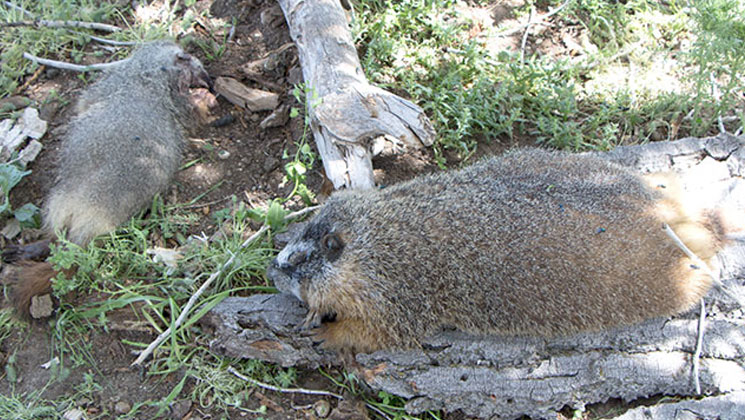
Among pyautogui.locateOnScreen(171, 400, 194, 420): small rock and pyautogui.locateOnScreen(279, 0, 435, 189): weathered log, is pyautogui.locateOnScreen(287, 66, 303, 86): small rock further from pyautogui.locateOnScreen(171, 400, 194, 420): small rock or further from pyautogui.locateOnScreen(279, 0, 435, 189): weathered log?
pyautogui.locateOnScreen(171, 400, 194, 420): small rock

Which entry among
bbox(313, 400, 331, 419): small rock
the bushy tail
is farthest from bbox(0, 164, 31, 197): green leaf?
bbox(313, 400, 331, 419): small rock

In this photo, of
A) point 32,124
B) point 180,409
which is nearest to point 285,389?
point 180,409

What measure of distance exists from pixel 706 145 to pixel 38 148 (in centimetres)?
520

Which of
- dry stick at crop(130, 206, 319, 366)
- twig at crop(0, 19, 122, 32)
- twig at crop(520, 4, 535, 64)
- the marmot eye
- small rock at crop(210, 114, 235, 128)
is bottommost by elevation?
dry stick at crop(130, 206, 319, 366)

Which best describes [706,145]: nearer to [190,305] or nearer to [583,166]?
[583,166]

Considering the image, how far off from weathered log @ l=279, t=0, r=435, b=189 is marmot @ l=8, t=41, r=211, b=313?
1.27 metres

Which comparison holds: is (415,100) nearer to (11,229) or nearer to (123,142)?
(123,142)

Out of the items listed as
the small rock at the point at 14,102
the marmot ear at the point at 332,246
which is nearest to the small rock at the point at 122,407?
the marmot ear at the point at 332,246

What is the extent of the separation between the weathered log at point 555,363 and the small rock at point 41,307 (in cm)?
126

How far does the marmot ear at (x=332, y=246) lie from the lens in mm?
3496

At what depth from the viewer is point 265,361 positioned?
138 inches

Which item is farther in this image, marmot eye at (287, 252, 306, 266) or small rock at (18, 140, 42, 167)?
small rock at (18, 140, 42, 167)

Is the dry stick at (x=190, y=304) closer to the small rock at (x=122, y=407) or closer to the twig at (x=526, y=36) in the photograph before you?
the small rock at (x=122, y=407)

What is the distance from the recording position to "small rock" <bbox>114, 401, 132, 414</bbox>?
3297mm
